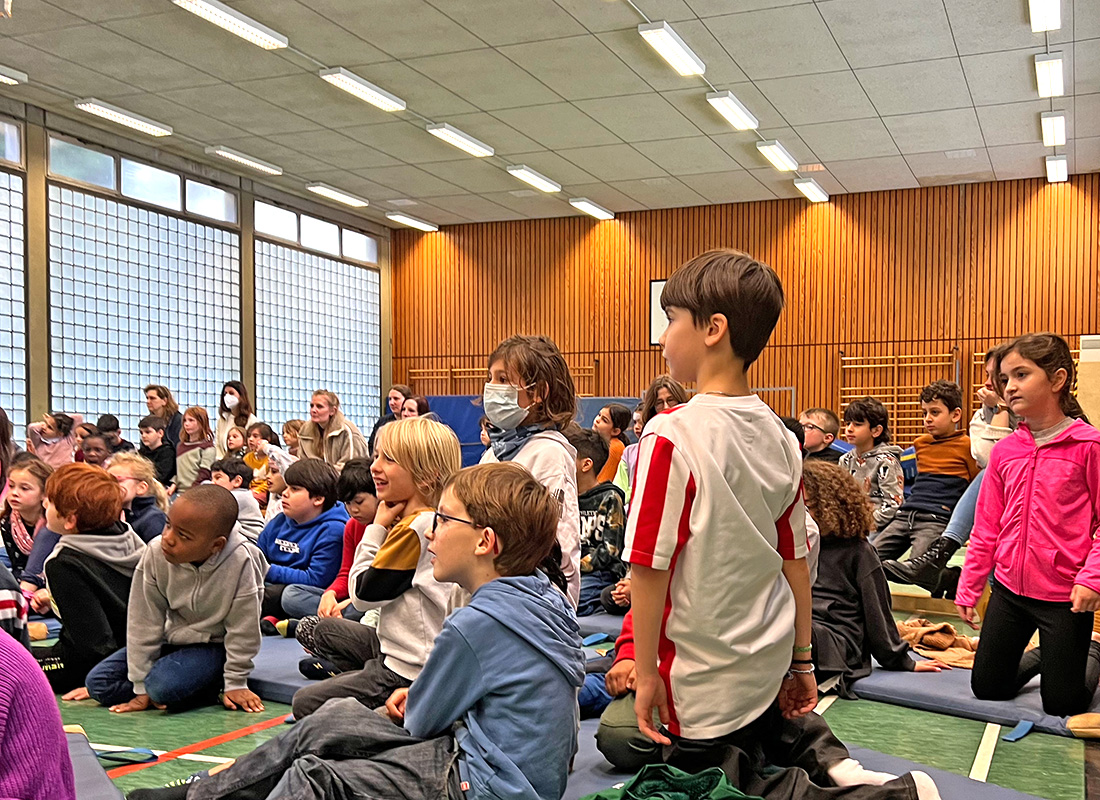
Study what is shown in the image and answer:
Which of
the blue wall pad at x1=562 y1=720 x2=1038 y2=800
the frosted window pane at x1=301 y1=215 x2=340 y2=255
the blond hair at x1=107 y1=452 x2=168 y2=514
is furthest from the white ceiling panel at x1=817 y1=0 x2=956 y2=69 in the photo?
the frosted window pane at x1=301 y1=215 x2=340 y2=255

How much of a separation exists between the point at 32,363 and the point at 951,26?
11505 millimetres

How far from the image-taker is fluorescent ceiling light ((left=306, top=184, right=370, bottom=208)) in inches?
672

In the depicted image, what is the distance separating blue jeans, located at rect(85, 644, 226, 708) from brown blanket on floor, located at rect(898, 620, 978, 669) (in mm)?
3576

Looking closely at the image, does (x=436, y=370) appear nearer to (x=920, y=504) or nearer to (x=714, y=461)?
(x=920, y=504)

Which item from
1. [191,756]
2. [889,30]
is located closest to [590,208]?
[889,30]

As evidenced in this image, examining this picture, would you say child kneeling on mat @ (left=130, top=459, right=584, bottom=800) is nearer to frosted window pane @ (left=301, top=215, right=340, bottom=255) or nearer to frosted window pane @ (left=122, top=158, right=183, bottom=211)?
frosted window pane @ (left=122, top=158, right=183, bottom=211)

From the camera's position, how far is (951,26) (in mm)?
10242

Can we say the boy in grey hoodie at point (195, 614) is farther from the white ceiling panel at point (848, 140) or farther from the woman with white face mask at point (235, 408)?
the white ceiling panel at point (848, 140)

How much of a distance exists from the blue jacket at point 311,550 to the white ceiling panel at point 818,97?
8133mm

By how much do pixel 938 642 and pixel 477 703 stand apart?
3.68 metres

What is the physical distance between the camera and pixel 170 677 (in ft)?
14.7

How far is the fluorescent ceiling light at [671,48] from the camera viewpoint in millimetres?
10180

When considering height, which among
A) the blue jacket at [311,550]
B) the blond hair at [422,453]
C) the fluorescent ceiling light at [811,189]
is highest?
the fluorescent ceiling light at [811,189]

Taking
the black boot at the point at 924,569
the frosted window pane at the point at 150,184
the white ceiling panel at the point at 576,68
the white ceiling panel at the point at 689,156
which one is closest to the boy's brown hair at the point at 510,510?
the black boot at the point at 924,569
